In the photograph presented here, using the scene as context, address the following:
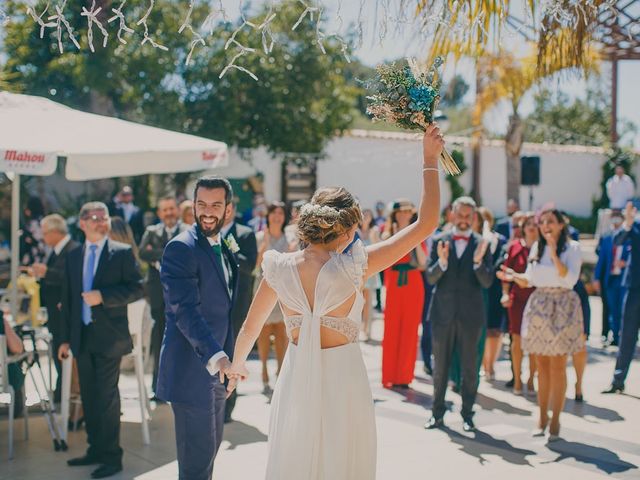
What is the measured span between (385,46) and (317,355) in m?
1.94

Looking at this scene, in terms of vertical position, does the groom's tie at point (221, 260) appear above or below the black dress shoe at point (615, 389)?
above

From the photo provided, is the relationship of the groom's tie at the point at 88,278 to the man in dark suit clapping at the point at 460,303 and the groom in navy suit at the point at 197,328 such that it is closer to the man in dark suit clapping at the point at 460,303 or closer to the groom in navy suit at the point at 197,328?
the groom in navy suit at the point at 197,328

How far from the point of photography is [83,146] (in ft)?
22.5

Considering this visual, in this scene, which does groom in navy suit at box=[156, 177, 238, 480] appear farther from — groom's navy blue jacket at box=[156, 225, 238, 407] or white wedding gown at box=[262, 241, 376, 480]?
white wedding gown at box=[262, 241, 376, 480]

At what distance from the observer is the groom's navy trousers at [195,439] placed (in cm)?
437

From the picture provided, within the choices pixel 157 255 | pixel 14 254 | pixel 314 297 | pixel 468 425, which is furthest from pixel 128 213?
pixel 314 297

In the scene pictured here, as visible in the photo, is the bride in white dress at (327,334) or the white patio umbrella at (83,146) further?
the white patio umbrella at (83,146)

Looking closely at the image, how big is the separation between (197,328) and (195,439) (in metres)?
0.62

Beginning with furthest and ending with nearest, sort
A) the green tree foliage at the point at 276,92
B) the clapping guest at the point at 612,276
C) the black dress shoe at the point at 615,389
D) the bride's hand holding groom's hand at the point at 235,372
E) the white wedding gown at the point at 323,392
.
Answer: the green tree foliage at the point at 276,92
the clapping guest at the point at 612,276
the black dress shoe at the point at 615,389
the bride's hand holding groom's hand at the point at 235,372
the white wedding gown at the point at 323,392

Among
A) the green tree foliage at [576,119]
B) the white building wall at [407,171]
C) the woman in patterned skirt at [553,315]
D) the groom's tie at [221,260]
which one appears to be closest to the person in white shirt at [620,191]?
the white building wall at [407,171]

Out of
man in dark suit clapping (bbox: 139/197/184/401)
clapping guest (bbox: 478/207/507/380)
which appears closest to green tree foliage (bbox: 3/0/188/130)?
man in dark suit clapping (bbox: 139/197/184/401)

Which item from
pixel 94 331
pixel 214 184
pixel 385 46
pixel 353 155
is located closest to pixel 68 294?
pixel 94 331

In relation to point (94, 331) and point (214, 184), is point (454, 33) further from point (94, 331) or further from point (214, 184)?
point (94, 331)

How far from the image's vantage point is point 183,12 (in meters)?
20.1
